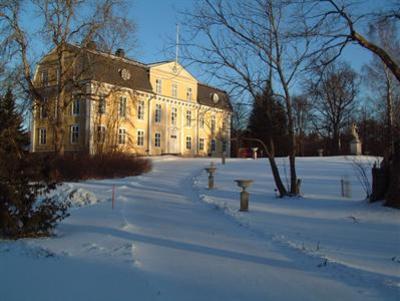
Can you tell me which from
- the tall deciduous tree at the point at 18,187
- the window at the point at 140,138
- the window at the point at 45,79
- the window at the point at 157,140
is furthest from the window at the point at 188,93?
the tall deciduous tree at the point at 18,187

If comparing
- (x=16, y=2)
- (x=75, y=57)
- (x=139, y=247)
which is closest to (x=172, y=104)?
(x=75, y=57)

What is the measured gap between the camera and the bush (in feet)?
75.7

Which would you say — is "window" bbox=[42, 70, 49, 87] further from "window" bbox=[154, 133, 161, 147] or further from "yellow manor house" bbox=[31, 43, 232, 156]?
"window" bbox=[154, 133, 161, 147]

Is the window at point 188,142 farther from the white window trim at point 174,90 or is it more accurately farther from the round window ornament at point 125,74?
the round window ornament at point 125,74

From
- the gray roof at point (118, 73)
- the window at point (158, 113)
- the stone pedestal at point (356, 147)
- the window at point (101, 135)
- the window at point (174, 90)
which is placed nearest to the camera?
the gray roof at point (118, 73)

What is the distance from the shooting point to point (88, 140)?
128ft

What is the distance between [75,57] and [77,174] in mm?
9091

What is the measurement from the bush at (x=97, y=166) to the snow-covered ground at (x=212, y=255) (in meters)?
10.3

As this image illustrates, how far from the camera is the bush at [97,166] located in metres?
23.1

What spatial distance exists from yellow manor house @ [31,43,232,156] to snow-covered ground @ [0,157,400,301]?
16179 mm

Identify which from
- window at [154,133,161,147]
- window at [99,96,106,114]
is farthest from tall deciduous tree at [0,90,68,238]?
window at [154,133,161,147]

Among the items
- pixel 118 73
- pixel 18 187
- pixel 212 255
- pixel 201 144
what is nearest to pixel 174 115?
pixel 201 144

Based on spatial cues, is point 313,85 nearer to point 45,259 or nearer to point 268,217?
point 268,217

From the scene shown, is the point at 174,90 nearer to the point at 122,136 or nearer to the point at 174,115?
the point at 174,115
